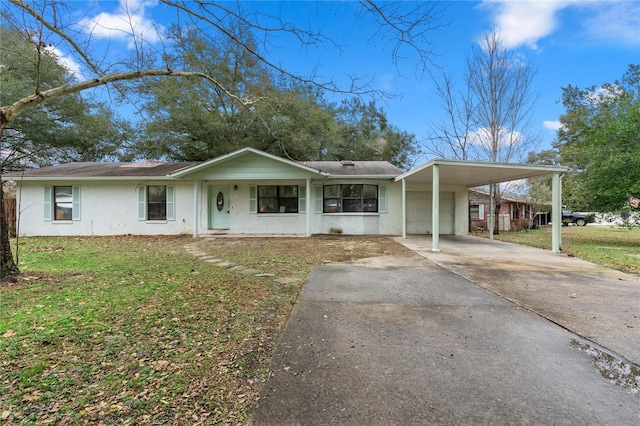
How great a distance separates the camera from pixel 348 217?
42.8 ft

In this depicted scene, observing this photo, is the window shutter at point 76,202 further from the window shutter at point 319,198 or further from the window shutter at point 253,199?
the window shutter at point 319,198

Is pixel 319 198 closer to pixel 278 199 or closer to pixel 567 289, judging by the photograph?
pixel 278 199

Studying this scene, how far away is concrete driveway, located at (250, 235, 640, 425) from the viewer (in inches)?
74.0

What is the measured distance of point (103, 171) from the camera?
519 inches

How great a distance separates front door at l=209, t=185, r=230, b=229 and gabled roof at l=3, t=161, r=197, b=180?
182 cm

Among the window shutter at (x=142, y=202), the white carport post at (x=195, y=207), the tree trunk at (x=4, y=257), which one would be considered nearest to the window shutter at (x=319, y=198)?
the white carport post at (x=195, y=207)

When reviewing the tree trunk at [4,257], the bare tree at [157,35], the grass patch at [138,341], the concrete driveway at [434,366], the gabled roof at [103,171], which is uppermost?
the bare tree at [157,35]

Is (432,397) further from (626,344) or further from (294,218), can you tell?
(294,218)

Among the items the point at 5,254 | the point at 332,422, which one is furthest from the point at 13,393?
the point at 5,254

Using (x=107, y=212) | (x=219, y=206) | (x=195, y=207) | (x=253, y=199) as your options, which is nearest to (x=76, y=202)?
(x=107, y=212)

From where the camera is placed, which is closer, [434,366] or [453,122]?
[434,366]

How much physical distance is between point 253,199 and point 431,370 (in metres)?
11.4

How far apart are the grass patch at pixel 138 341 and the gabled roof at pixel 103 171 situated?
7330 millimetres

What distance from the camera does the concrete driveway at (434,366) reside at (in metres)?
1.88
